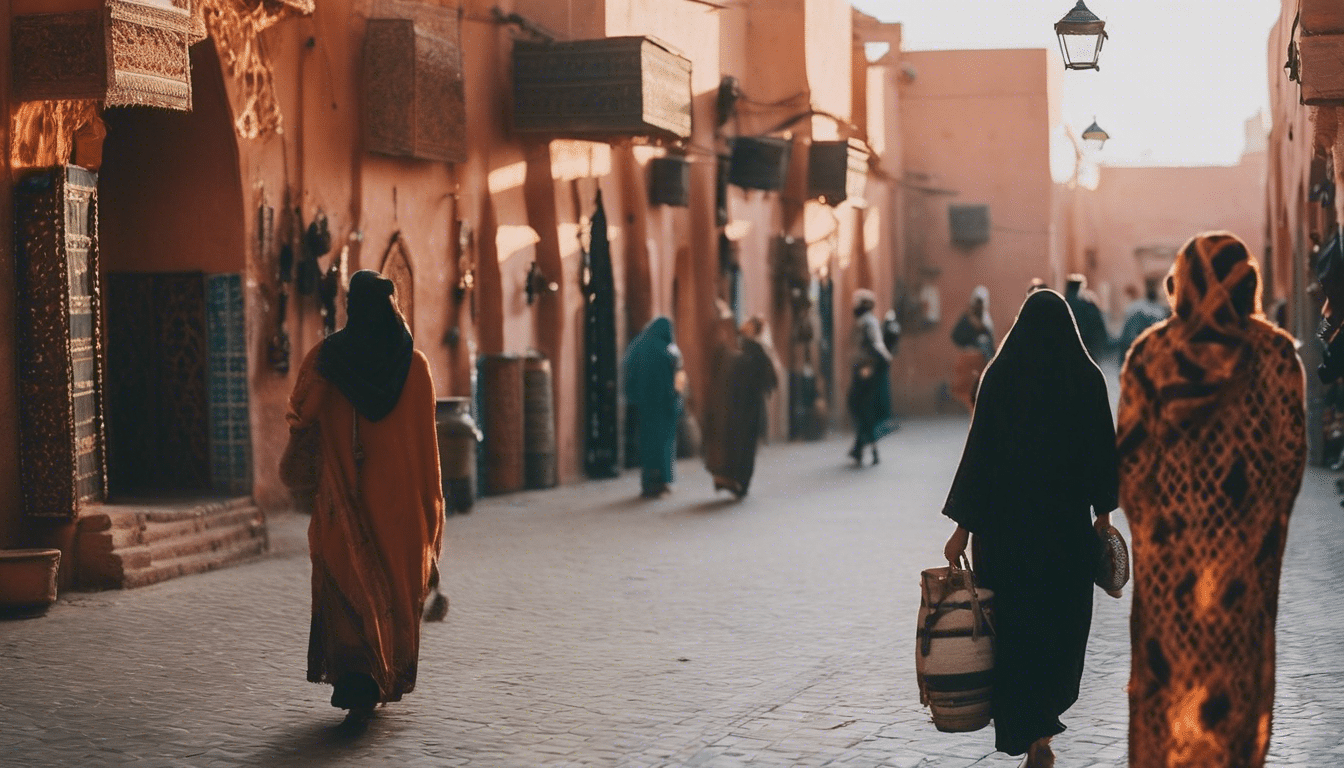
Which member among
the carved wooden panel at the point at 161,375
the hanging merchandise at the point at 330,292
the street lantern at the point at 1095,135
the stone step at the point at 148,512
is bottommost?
the stone step at the point at 148,512

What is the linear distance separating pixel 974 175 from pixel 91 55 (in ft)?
67.5

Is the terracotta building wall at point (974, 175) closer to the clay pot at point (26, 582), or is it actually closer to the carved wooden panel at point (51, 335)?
the carved wooden panel at point (51, 335)

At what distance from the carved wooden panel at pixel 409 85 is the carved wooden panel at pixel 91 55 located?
366cm

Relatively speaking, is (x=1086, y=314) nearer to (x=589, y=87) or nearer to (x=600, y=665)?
(x=589, y=87)

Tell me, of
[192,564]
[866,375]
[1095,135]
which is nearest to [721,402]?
[866,375]

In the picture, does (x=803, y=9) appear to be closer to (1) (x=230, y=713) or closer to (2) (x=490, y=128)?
(2) (x=490, y=128)

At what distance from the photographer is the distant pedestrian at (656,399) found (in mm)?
13945

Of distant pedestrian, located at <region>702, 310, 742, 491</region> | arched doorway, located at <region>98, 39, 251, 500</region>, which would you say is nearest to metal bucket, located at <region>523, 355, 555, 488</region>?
distant pedestrian, located at <region>702, 310, 742, 491</region>

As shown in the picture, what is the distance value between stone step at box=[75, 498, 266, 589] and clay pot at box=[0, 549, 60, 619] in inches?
26.1

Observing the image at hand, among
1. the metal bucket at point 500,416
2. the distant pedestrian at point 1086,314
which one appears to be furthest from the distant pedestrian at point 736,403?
the distant pedestrian at point 1086,314

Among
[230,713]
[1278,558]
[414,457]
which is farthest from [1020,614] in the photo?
[230,713]

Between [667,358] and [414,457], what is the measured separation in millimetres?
7957

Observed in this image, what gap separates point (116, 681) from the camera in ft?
22.5

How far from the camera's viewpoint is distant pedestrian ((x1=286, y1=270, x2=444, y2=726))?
235 inches
